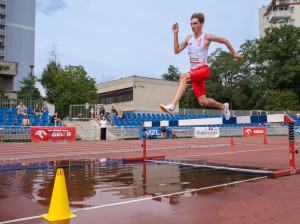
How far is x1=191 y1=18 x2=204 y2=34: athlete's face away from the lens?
20.1ft

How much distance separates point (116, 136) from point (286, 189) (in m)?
21.1

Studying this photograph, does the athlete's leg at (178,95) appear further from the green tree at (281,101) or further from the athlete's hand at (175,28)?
the green tree at (281,101)

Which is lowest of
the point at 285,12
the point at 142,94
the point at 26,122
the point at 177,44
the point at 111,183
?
the point at 111,183

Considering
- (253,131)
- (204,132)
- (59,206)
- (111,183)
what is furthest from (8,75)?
(59,206)

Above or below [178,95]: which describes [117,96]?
above

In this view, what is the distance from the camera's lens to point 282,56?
196 feet

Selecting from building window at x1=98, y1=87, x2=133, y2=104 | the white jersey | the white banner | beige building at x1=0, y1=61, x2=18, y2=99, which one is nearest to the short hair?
the white jersey

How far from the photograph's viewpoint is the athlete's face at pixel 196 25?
6.14 m

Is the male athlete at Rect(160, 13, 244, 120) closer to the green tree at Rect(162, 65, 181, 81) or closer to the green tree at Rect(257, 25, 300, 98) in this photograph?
the green tree at Rect(257, 25, 300, 98)

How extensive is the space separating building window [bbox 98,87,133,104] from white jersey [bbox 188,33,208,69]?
37725 mm

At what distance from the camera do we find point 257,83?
64188 millimetres

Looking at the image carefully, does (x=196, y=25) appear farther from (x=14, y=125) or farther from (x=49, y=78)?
(x=49, y=78)

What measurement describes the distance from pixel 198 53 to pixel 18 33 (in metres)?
86.7

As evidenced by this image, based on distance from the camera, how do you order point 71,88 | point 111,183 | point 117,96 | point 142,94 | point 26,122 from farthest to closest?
1. point 117,96
2. point 71,88
3. point 142,94
4. point 26,122
5. point 111,183
